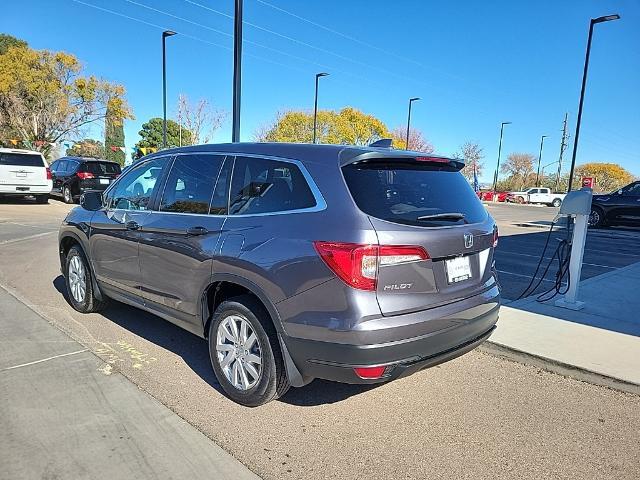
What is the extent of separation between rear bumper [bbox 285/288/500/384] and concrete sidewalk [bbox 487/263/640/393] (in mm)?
1489

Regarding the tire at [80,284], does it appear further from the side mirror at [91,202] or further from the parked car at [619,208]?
the parked car at [619,208]

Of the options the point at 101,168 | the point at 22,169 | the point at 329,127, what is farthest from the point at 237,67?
the point at 329,127

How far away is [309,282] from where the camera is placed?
109 inches

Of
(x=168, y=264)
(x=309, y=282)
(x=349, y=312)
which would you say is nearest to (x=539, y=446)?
(x=349, y=312)

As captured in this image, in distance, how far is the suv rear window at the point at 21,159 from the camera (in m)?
16.0

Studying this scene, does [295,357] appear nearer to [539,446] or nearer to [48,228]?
[539,446]

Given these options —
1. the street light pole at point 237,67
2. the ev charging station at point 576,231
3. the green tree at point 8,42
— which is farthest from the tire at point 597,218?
the green tree at point 8,42

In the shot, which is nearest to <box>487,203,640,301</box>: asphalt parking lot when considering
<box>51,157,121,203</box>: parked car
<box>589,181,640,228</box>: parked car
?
<box>589,181,640,228</box>: parked car

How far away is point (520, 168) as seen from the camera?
73.7 metres

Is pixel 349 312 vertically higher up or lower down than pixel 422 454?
higher up

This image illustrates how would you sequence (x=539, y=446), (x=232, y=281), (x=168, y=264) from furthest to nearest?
1. (x=168, y=264)
2. (x=232, y=281)
3. (x=539, y=446)

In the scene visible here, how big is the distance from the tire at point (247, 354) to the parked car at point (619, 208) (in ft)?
58.7

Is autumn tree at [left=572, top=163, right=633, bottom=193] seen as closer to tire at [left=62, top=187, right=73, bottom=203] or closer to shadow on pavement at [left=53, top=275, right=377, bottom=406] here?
tire at [left=62, top=187, right=73, bottom=203]

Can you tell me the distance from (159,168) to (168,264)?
100 centimetres
